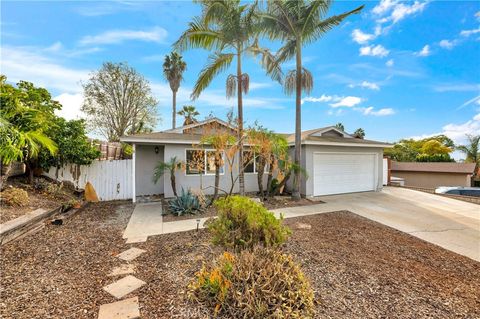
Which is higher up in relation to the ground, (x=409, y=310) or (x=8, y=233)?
(x=8, y=233)

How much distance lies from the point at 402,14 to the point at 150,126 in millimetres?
19872

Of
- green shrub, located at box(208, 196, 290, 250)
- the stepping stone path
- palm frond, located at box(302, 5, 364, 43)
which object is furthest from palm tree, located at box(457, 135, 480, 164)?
the stepping stone path

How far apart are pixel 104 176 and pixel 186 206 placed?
4.57 meters

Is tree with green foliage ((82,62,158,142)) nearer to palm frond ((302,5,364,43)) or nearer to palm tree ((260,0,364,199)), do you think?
palm tree ((260,0,364,199))

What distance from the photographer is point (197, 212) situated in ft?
24.5

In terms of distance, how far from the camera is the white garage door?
10562 millimetres

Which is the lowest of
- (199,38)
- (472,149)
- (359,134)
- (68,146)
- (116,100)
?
(68,146)

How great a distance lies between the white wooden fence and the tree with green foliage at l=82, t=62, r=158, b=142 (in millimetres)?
10236

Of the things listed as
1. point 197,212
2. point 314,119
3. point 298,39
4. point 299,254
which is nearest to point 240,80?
point 298,39

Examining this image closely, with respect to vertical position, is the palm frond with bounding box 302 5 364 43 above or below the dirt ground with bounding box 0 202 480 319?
above

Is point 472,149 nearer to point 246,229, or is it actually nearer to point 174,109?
point 246,229

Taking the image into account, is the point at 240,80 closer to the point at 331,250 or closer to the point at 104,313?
the point at 331,250

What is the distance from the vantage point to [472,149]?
20766 mm

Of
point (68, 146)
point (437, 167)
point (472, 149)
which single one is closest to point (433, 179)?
point (437, 167)
